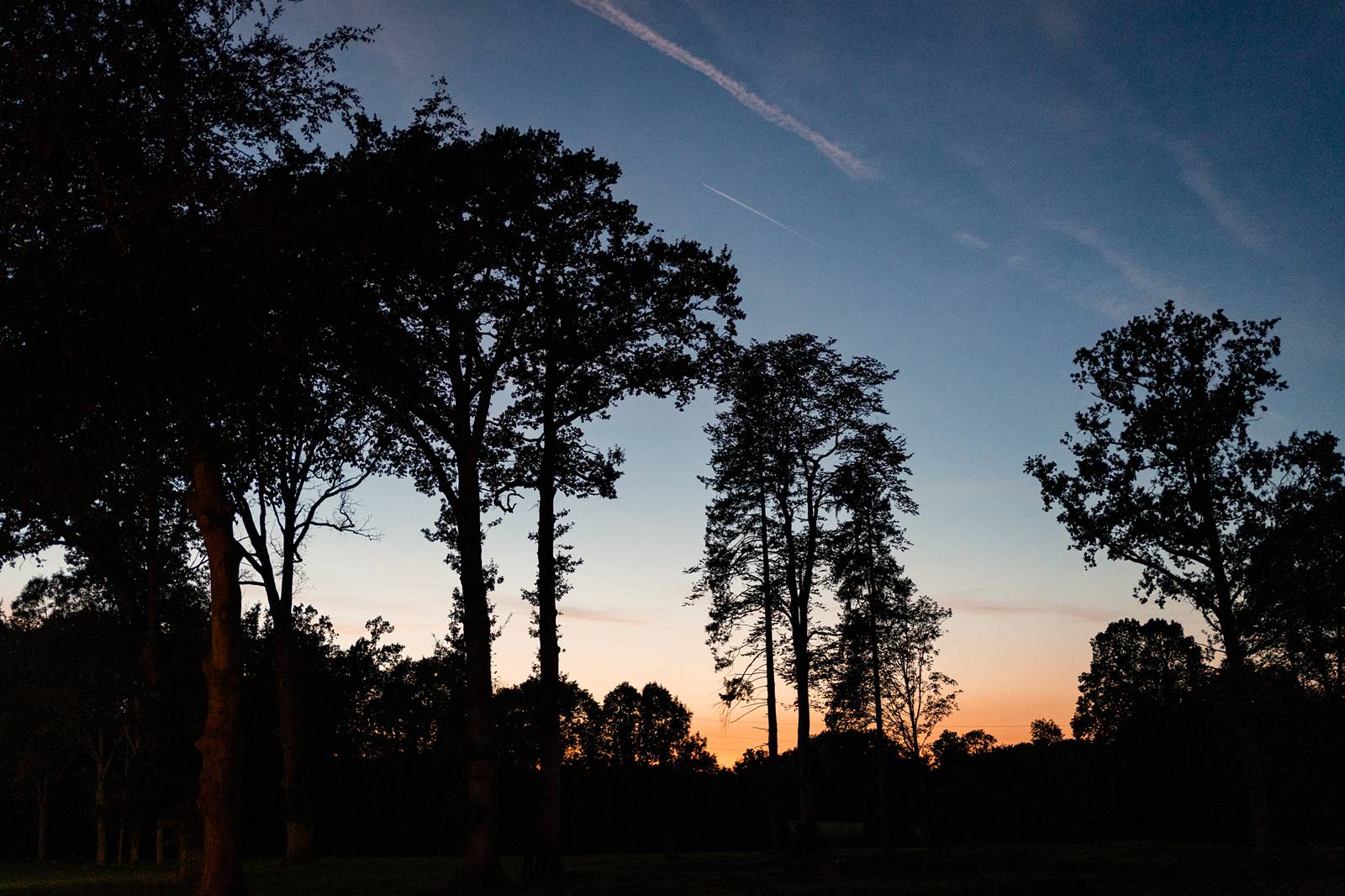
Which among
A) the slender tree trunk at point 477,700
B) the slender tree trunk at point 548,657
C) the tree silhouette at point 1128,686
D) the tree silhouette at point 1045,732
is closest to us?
the slender tree trunk at point 477,700

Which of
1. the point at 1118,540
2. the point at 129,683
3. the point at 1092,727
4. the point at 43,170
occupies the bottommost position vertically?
the point at 1092,727

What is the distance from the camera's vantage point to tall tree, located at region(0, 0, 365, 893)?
56.6 feet

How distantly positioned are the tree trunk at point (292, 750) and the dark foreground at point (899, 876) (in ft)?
3.60

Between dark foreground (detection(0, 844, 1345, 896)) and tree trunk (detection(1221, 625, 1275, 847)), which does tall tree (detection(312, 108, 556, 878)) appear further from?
tree trunk (detection(1221, 625, 1275, 847))

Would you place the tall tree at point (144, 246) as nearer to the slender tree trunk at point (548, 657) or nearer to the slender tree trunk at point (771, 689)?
the slender tree trunk at point (548, 657)

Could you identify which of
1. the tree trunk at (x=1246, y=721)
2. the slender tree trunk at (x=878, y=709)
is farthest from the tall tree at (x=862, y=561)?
the tree trunk at (x=1246, y=721)

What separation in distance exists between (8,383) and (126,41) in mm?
7050

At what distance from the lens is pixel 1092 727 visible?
7044cm

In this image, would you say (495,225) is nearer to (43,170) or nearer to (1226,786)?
(43,170)

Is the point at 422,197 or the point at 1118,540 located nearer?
the point at 422,197

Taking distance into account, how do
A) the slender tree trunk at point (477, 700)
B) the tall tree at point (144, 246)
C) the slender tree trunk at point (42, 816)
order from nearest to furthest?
the tall tree at point (144, 246) → the slender tree trunk at point (477, 700) → the slender tree trunk at point (42, 816)

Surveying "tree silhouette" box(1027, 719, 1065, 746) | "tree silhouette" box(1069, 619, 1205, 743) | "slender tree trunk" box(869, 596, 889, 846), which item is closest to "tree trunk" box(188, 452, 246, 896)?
"slender tree trunk" box(869, 596, 889, 846)

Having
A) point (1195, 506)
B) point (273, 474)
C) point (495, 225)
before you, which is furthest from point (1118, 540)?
point (273, 474)

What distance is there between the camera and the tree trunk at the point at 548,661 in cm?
2450
